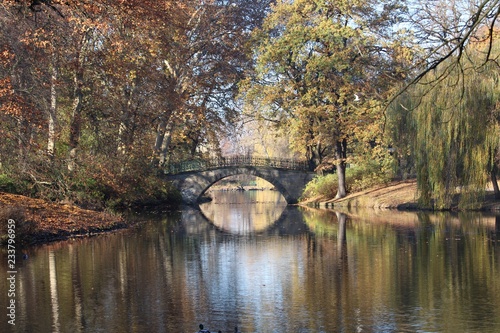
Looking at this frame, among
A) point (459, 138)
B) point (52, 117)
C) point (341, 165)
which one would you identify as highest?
point (52, 117)

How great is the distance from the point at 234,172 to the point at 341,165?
10597 millimetres

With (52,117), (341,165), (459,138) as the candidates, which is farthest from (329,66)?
(52,117)

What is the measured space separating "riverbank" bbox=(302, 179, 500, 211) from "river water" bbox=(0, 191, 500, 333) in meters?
12.5

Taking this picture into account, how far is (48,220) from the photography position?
23.8m

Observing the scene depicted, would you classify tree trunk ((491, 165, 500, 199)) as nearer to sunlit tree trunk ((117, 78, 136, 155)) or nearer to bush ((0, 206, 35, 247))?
sunlit tree trunk ((117, 78, 136, 155))

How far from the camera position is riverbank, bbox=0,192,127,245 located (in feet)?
68.0

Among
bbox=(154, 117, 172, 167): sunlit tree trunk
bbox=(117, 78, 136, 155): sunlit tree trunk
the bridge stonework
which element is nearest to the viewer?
bbox=(117, 78, 136, 155): sunlit tree trunk

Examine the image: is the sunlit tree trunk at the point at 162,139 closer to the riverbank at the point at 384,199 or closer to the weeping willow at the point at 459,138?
the riverbank at the point at 384,199

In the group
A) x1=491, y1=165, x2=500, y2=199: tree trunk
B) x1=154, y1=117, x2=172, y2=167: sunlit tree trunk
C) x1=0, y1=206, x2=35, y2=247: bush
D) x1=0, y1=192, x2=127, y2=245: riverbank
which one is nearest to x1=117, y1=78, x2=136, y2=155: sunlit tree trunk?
x1=154, y1=117, x2=172, y2=167: sunlit tree trunk

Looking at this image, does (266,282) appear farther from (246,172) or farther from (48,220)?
(246,172)

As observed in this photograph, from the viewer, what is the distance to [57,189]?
2778 cm

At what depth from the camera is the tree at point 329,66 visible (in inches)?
1556

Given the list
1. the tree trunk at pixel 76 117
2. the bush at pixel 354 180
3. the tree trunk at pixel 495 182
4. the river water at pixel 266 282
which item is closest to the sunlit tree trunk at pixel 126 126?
the tree trunk at pixel 76 117

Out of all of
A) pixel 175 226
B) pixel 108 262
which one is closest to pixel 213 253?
pixel 108 262
